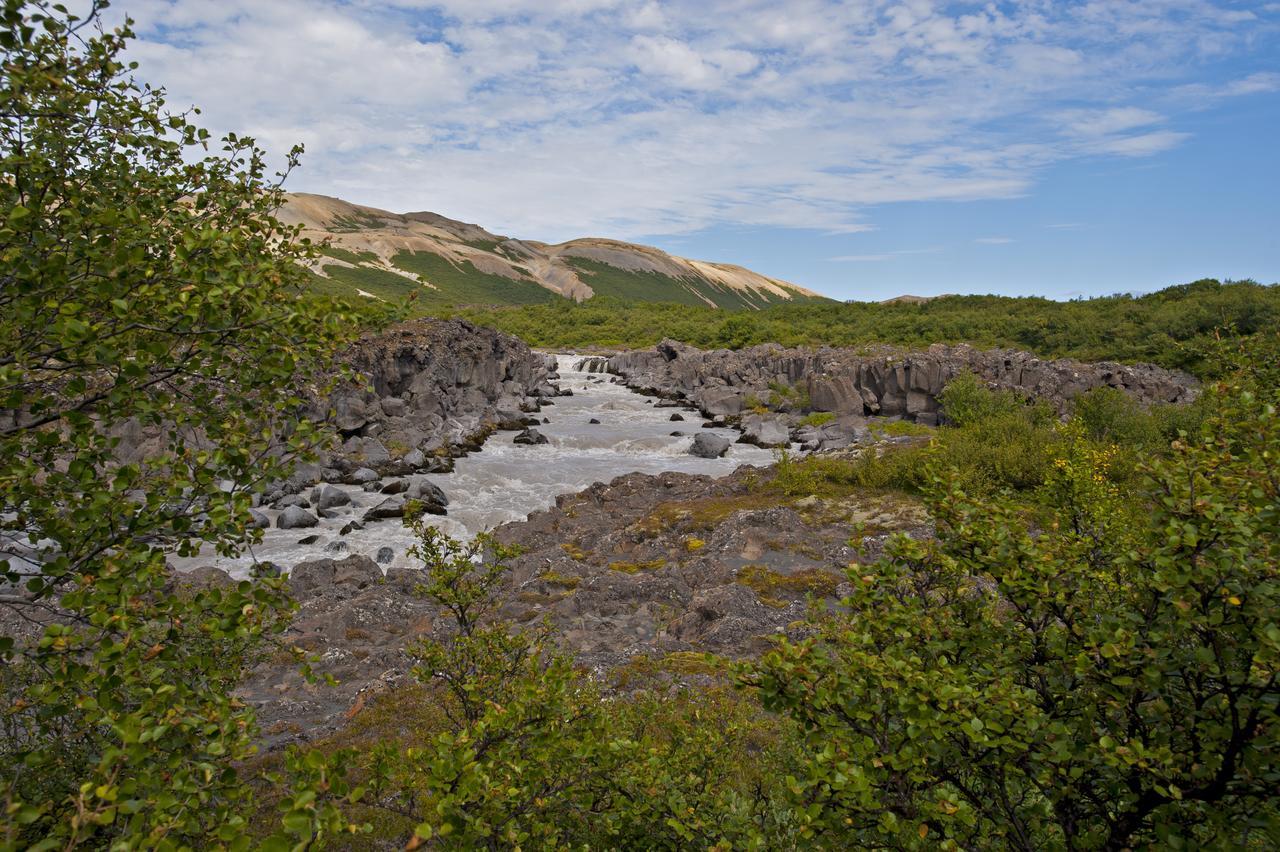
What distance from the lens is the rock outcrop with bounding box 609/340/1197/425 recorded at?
45.1 m

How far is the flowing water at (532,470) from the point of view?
975 inches

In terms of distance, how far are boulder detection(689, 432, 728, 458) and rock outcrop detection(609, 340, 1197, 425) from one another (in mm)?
14452

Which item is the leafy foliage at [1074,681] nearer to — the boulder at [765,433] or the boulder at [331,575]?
the boulder at [331,575]

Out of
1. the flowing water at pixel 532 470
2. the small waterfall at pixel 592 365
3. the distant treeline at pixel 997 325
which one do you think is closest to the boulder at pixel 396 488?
the flowing water at pixel 532 470

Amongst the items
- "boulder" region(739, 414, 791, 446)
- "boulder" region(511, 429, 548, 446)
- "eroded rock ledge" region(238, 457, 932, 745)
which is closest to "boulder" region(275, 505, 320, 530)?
"eroded rock ledge" region(238, 457, 932, 745)

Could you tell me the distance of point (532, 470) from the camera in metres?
37.2

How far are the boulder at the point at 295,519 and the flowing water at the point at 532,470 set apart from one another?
1.11 ft

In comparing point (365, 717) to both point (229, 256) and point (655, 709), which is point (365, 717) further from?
point (229, 256)

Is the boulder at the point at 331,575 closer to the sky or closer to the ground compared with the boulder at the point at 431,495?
closer to the ground

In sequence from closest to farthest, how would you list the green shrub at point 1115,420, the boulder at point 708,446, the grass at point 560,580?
the grass at point 560,580
the green shrub at point 1115,420
the boulder at point 708,446

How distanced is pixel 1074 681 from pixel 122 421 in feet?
23.7

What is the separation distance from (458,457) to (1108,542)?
36.6 metres

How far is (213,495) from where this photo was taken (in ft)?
14.5

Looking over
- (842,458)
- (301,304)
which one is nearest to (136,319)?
(301,304)
